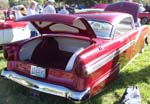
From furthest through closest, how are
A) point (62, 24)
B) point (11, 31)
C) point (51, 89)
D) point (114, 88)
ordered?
point (11, 31) < point (114, 88) < point (62, 24) < point (51, 89)

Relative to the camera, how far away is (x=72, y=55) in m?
4.95

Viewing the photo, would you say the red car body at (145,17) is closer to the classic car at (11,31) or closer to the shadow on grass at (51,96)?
the classic car at (11,31)

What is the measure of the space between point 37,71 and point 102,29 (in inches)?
61.4

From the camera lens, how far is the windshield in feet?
17.4

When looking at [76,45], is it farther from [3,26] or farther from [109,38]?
[3,26]

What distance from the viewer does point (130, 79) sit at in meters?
5.90

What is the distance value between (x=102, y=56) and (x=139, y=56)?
354cm

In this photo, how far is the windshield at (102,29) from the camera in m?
5.29

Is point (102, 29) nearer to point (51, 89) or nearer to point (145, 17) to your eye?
point (51, 89)

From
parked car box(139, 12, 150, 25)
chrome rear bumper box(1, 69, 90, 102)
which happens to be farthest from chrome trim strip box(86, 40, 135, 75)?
parked car box(139, 12, 150, 25)

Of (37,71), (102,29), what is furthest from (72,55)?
(102,29)

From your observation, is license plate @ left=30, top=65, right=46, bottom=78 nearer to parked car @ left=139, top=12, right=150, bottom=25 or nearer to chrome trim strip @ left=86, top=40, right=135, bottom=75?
chrome trim strip @ left=86, top=40, right=135, bottom=75

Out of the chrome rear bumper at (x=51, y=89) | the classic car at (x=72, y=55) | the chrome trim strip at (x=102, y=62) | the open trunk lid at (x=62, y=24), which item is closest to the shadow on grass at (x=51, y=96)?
the classic car at (x=72, y=55)

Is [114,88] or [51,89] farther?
[114,88]
